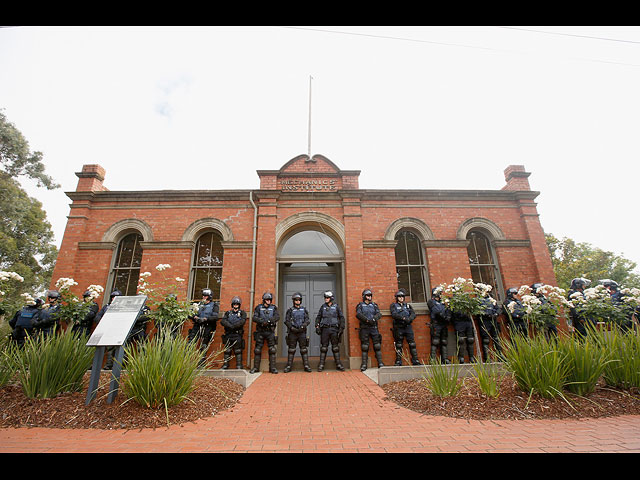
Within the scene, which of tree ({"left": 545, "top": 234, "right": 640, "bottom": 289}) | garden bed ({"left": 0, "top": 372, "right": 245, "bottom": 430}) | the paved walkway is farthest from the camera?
tree ({"left": 545, "top": 234, "right": 640, "bottom": 289})

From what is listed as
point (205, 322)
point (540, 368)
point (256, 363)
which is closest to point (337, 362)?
point (256, 363)

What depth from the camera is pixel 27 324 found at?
23.7 feet

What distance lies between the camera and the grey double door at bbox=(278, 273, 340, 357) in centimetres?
910

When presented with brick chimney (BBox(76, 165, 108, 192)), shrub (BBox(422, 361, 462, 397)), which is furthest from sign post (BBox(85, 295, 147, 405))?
brick chimney (BBox(76, 165, 108, 192))

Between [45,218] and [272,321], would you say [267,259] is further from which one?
[45,218]

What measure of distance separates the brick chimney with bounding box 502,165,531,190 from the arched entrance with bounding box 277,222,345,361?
649 cm

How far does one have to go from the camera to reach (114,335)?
4.17m

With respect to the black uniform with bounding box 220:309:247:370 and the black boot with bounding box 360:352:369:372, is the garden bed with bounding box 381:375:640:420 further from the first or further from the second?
the black uniform with bounding box 220:309:247:370

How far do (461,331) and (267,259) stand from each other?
18.9 ft

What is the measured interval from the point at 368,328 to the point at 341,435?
178 inches

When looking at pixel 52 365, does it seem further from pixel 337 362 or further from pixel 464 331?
pixel 464 331

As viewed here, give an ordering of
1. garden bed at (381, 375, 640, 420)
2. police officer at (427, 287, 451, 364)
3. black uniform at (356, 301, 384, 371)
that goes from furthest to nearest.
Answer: police officer at (427, 287, 451, 364)
black uniform at (356, 301, 384, 371)
garden bed at (381, 375, 640, 420)

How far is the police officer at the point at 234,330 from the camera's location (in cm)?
738

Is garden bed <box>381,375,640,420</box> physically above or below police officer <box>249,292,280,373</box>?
below
